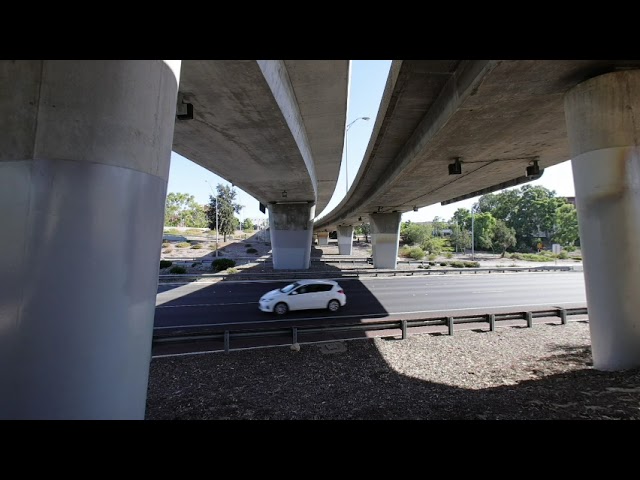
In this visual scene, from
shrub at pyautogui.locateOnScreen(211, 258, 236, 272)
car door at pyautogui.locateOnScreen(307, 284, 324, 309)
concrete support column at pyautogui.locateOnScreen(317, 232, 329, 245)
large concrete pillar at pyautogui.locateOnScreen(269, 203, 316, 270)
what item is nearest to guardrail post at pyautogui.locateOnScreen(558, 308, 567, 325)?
car door at pyautogui.locateOnScreen(307, 284, 324, 309)

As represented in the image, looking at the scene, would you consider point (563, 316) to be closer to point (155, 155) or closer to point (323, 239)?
point (155, 155)

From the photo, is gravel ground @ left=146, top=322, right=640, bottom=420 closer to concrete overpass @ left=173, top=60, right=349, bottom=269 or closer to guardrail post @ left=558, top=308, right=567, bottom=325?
guardrail post @ left=558, top=308, right=567, bottom=325

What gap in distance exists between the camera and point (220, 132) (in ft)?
34.3

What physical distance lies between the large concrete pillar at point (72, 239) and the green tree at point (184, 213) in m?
123

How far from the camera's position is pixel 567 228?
74062mm

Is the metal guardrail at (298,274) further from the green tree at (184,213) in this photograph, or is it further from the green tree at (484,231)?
the green tree at (184,213)

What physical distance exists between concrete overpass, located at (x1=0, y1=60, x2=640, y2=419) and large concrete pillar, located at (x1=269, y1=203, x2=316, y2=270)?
16447 millimetres

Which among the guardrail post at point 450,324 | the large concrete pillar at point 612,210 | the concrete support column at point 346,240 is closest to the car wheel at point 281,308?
the guardrail post at point 450,324

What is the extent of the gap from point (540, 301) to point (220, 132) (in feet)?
64.2

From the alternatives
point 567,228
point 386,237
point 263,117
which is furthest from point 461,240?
point 263,117

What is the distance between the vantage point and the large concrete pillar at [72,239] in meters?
2.92
